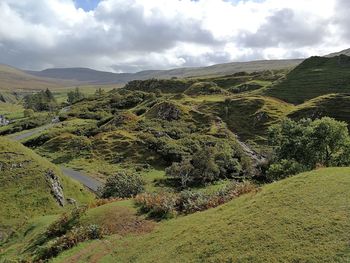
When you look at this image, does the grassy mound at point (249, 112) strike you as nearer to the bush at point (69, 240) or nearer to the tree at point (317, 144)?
the tree at point (317, 144)

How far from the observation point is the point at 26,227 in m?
41.5

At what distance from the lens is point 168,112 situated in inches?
5472

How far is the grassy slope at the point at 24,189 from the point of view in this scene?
48.6 meters

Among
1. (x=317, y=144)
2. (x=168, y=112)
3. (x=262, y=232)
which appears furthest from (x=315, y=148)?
(x=168, y=112)

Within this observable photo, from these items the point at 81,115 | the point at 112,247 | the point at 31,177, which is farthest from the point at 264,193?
the point at 81,115

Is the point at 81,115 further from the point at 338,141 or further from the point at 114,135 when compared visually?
the point at 338,141

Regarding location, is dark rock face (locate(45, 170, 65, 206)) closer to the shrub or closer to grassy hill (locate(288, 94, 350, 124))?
the shrub

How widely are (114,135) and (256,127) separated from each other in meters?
47.3

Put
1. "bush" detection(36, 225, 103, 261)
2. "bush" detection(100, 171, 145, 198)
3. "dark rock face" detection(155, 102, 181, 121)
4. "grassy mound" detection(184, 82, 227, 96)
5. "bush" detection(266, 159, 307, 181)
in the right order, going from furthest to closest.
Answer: "grassy mound" detection(184, 82, 227, 96) < "dark rock face" detection(155, 102, 181, 121) < "bush" detection(100, 171, 145, 198) < "bush" detection(266, 159, 307, 181) < "bush" detection(36, 225, 103, 261)

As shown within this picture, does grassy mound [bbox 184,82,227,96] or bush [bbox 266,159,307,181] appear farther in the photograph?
grassy mound [bbox 184,82,227,96]

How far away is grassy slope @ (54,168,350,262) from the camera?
1867cm

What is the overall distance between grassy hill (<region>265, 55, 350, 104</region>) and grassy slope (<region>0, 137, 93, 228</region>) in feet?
391

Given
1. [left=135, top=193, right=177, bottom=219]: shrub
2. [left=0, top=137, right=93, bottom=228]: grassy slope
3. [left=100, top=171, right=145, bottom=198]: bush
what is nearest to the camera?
[left=135, top=193, right=177, bottom=219]: shrub

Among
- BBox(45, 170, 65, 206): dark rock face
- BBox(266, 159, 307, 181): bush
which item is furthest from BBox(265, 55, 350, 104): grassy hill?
BBox(45, 170, 65, 206): dark rock face
